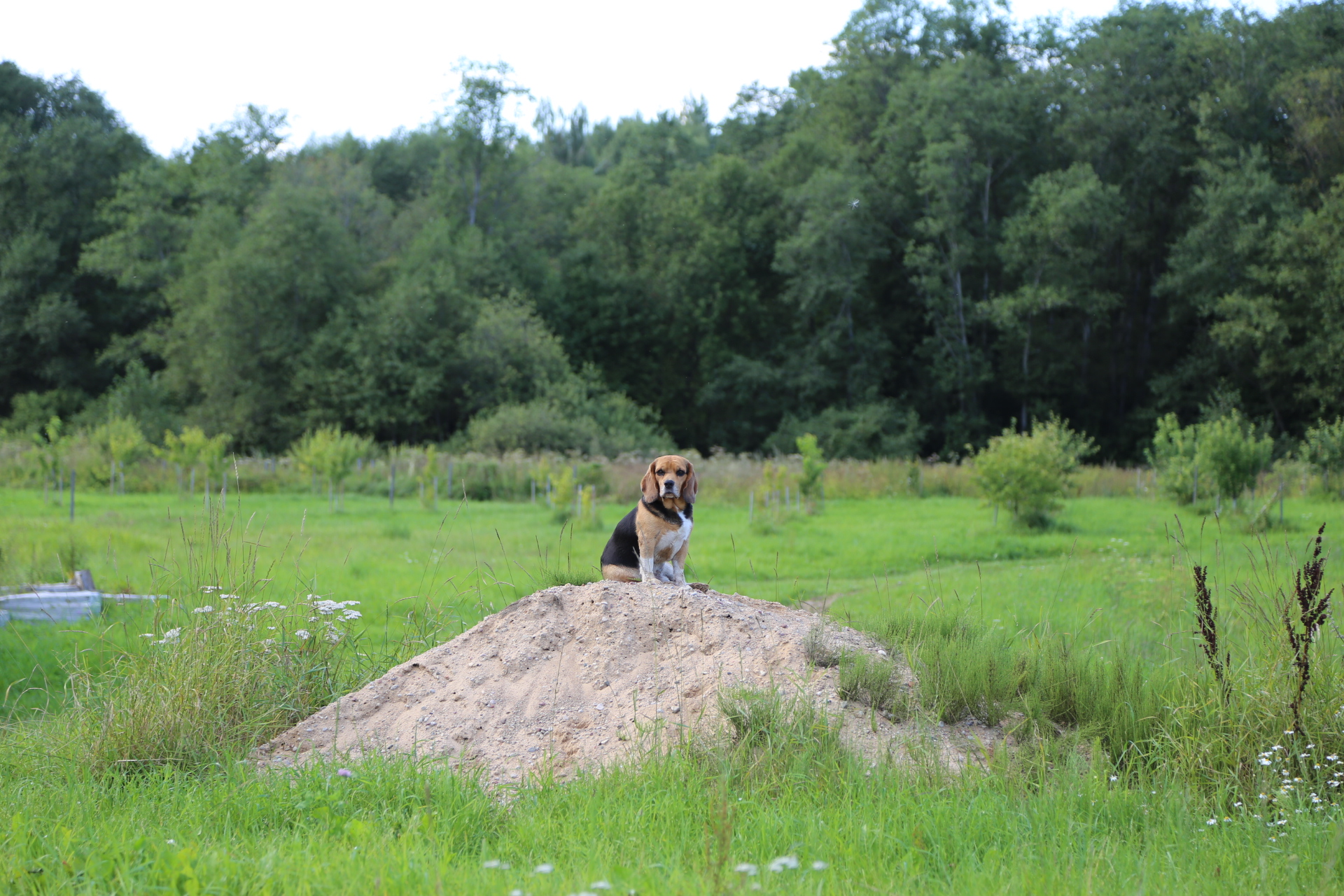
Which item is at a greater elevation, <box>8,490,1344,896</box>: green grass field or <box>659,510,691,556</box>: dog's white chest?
<box>659,510,691,556</box>: dog's white chest

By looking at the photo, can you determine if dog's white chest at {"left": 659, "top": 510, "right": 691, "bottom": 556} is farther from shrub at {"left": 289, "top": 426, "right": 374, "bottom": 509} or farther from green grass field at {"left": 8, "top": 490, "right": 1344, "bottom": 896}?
shrub at {"left": 289, "top": 426, "right": 374, "bottom": 509}

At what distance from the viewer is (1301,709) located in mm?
4562

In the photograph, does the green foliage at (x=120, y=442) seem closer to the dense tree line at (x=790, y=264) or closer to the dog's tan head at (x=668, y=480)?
the dense tree line at (x=790, y=264)

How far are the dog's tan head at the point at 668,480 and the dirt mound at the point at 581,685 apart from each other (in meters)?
0.56

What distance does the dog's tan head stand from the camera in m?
6.18

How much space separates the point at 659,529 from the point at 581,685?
1.20 metres

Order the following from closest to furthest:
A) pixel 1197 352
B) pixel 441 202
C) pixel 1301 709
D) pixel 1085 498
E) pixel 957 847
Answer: pixel 957 847, pixel 1301 709, pixel 1085 498, pixel 1197 352, pixel 441 202

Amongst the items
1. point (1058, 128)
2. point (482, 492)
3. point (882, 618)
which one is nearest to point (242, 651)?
point (882, 618)

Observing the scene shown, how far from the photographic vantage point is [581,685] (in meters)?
5.50

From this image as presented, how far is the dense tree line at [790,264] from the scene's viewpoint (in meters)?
39.8

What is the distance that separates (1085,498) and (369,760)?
84.6 ft

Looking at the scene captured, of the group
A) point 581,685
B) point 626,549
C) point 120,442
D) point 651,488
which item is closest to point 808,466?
point 626,549

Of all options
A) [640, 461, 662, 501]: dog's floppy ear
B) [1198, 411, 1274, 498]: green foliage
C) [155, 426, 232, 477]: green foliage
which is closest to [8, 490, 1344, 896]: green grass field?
[640, 461, 662, 501]: dog's floppy ear

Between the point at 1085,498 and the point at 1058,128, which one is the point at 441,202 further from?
the point at 1085,498
